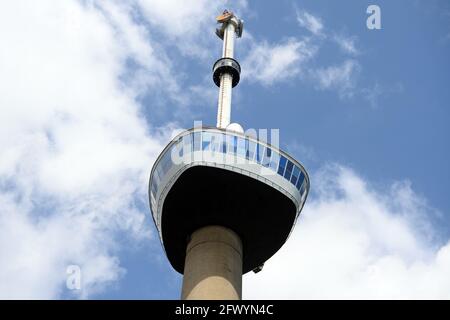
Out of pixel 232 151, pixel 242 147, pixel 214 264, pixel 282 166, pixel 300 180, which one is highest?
pixel 242 147

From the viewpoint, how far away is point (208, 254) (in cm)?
3759

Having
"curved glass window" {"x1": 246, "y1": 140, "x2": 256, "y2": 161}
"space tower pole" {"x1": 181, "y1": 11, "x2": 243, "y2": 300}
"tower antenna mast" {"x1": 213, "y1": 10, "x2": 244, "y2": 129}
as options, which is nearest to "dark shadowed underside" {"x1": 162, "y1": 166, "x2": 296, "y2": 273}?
"space tower pole" {"x1": 181, "y1": 11, "x2": 243, "y2": 300}

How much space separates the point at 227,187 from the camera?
125ft

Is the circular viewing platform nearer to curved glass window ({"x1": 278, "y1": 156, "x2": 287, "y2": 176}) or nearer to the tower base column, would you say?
curved glass window ({"x1": 278, "y1": 156, "x2": 287, "y2": 176})

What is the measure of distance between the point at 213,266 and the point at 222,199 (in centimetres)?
483


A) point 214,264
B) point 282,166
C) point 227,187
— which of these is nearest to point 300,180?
point 282,166

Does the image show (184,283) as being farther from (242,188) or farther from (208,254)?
(242,188)

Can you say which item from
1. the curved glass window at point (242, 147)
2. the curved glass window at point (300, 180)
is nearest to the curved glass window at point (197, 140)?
the curved glass window at point (242, 147)

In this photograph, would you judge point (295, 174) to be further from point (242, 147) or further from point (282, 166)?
point (242, 147)

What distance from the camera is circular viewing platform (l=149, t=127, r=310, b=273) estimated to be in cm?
3800

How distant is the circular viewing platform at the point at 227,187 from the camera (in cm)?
3800

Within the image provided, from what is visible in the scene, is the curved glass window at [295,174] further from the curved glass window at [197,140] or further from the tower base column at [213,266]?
the curved glass window at [197,140]

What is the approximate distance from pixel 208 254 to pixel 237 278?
2.51m
